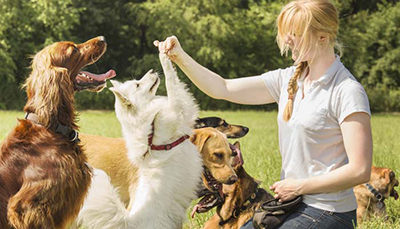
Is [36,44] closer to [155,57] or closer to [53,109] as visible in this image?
[155,57]

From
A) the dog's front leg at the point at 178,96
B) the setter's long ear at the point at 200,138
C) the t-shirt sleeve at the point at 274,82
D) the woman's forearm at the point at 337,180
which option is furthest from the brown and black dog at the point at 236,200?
the woman's forearm at the point at 337,180

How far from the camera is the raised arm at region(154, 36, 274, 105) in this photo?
12.6 feet

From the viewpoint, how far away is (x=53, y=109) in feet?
11.4

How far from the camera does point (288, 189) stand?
3246 millimetres

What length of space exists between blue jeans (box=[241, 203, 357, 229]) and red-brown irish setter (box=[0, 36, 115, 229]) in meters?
1.45

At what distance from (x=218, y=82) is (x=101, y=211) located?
4.32 ft

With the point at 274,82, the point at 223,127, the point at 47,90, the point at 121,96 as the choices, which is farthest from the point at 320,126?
the point at 223,127

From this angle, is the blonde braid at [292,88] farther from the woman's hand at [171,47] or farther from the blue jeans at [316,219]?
the woman's hand at [171,47]

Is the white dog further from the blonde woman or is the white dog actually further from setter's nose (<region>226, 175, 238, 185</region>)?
the blonde woman

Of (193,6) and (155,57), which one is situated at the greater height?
(193,6)

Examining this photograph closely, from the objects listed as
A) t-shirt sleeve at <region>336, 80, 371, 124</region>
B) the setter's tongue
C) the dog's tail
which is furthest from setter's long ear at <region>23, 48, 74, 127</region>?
t-shirt sleeve at <region>336, 80, 371, 124</region>

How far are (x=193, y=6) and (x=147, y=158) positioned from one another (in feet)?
88.3

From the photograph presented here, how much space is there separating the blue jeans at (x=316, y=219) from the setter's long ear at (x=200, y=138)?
4.13 ft

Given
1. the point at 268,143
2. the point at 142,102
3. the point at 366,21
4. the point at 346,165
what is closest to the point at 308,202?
the point at 346,165
